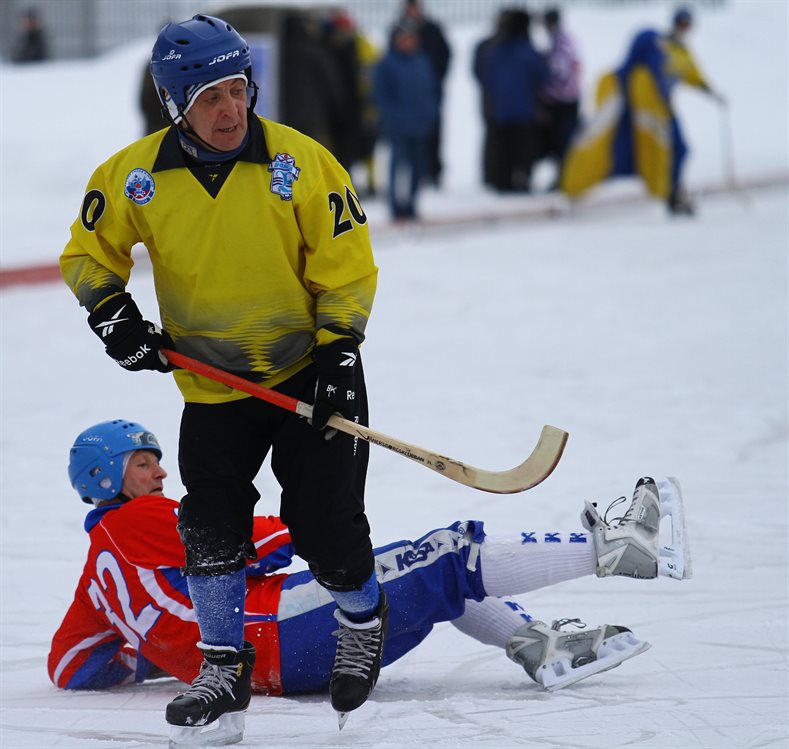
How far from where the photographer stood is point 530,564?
3621 mm

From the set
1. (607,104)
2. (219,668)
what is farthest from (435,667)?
(607,104)

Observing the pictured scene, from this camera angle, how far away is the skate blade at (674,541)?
3547 mm

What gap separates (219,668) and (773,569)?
2102 mm

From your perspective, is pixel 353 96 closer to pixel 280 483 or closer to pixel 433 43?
pixel 433 43

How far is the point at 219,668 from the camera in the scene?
329 cm

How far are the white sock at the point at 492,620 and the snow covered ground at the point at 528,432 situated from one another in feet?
0.44

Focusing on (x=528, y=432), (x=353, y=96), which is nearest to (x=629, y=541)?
(x=528, y=432)

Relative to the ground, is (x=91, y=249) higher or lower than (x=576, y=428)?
higher

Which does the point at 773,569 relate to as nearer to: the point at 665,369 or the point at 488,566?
the point at 488,566

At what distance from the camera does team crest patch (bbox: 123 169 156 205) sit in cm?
321

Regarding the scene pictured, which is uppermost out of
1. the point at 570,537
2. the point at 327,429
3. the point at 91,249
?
the point at 91,249

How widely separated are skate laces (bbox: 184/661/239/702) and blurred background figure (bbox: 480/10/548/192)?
11538mm

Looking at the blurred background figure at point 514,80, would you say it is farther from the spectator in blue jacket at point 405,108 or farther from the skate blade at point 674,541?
the skate blade at point 674,541

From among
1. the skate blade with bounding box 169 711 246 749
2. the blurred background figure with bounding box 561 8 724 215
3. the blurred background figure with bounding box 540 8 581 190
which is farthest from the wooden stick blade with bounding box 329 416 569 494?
the blurred background figure with bounding box 540 8 581 190
